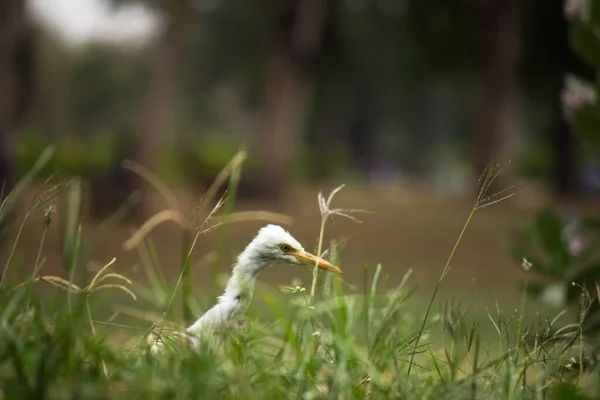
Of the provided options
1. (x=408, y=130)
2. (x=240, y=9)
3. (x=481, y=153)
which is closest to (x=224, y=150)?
(x=240, y=9)

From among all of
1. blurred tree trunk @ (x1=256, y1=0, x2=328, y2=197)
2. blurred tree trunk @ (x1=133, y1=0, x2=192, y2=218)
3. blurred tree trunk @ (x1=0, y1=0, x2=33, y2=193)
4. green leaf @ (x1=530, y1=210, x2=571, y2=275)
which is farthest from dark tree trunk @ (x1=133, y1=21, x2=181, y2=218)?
green leaf @ (x1=530, y1=210, x2=571, y2=275)

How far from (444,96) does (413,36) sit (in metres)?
24.2

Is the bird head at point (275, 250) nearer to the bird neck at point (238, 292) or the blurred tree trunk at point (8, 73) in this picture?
the bird neck at point (238, 292)

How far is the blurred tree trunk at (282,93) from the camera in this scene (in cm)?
1892

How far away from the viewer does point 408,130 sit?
166 ft

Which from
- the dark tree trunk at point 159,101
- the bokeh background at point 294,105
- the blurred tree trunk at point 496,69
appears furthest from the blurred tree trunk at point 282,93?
the dark tree trunk at point 159,101

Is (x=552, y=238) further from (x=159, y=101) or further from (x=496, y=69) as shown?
(x=496, y=69)

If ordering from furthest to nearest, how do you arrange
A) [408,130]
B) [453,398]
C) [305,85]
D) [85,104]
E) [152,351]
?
[408,130]
[85,104]
[305,85]
[152,351]
[453,398]

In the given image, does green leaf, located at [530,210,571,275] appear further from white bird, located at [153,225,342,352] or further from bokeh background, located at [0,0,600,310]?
white bird, located at [153,225,342,352]

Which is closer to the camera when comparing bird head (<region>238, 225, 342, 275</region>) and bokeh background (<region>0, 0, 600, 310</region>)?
bird head (<region>238, 225, 342, 275</region>)

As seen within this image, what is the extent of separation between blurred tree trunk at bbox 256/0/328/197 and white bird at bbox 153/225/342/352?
55.6 ft

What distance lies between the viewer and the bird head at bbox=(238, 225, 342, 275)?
6.93ft

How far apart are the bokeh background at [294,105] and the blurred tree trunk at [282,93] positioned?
36mm

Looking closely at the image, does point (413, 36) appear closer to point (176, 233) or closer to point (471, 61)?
point (471, 61)
